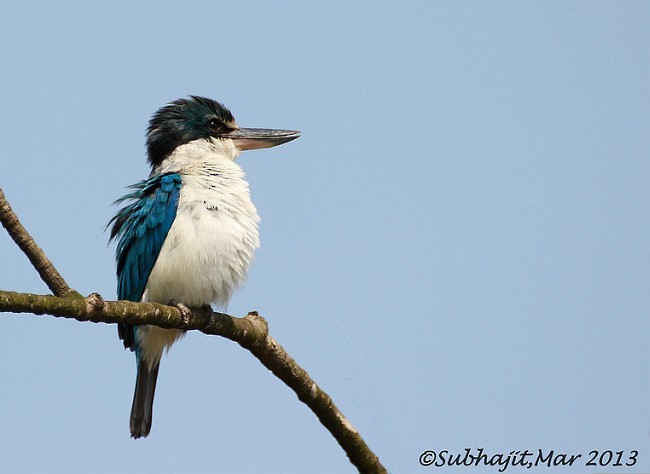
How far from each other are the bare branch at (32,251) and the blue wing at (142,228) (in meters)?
1.00

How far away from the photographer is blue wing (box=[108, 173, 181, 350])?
212 inches

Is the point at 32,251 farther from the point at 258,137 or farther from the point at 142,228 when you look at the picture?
the point at 258,137

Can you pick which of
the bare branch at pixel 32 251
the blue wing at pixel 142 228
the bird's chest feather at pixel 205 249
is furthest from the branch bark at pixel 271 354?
the blue wing at pixel 142 228

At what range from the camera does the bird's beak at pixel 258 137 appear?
21.7ft

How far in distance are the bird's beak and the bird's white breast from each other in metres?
0.98

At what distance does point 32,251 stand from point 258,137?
258 centimetres

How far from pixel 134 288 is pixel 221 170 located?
3.16 feet

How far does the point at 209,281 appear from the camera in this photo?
205 inches

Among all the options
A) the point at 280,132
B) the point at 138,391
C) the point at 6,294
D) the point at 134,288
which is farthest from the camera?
the point at 280,132

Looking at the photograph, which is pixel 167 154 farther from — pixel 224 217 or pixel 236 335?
pixel 236 335

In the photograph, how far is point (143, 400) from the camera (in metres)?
5.92

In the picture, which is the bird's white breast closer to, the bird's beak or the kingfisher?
the kingfisher


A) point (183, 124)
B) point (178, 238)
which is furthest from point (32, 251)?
point (183, 124)

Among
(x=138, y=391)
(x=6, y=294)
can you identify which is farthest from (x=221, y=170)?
(x=6, y=294)
